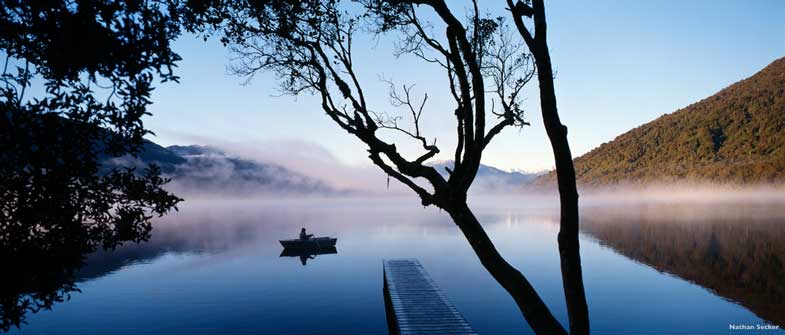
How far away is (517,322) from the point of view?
80.2ft

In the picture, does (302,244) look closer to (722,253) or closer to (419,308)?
(419,308)

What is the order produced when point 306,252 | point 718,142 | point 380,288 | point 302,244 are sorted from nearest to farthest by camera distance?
1. point 380,288
2. point 302,244
3. point 306,252
4. point 718,142

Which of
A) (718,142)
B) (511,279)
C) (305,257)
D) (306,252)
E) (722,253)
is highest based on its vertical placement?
(718,142)

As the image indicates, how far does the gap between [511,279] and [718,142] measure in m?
173

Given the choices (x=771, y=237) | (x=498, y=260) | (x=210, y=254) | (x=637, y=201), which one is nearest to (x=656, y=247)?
(x=771, y=237)

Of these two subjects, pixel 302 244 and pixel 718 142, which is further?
pixel 718 142

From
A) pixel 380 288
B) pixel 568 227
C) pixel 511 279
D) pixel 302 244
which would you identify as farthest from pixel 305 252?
pixel 568 227

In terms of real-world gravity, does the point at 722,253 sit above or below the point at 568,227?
below

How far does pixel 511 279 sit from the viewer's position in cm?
707

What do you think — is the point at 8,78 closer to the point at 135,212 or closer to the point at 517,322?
the point at 135,212

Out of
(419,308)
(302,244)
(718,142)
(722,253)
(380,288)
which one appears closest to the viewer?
(419,308)

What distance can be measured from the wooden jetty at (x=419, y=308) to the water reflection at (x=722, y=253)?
1581cm

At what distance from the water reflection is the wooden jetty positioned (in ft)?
51.9

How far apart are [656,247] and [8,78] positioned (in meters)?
56.3
